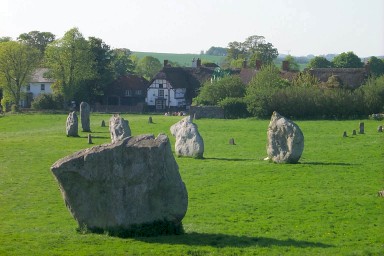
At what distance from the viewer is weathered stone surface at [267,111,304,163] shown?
38000 millimetres

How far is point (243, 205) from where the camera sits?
88.5 ft

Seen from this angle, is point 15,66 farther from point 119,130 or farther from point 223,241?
point 223,241

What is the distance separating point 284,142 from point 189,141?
6283 millimetres

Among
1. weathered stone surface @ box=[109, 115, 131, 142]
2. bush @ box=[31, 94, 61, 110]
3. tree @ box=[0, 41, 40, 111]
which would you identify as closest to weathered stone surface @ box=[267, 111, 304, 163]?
weathered stone surface @ box=[109, 115, 131, 142]

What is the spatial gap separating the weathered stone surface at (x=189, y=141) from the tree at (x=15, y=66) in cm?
6024

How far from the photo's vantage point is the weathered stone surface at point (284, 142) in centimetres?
3800

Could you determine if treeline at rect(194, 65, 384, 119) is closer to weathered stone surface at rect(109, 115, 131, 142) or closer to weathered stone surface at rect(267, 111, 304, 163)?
weathered stone surface at rect(109, 115, 131, 142)

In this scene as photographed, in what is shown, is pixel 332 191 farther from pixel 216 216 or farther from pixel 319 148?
pixel 319 148

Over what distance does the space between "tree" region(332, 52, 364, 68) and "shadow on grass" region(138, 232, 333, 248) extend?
122981mm

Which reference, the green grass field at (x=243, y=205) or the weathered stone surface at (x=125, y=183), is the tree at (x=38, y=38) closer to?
the green grass field at (x=243, y=205)

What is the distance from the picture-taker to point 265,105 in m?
79.2

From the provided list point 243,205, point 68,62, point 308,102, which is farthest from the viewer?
point 68,62

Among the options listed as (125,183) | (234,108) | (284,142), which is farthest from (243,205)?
(234,108)

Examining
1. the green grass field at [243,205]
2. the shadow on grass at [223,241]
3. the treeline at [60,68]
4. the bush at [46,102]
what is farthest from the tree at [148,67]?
the shadow on grass at [223,241]
